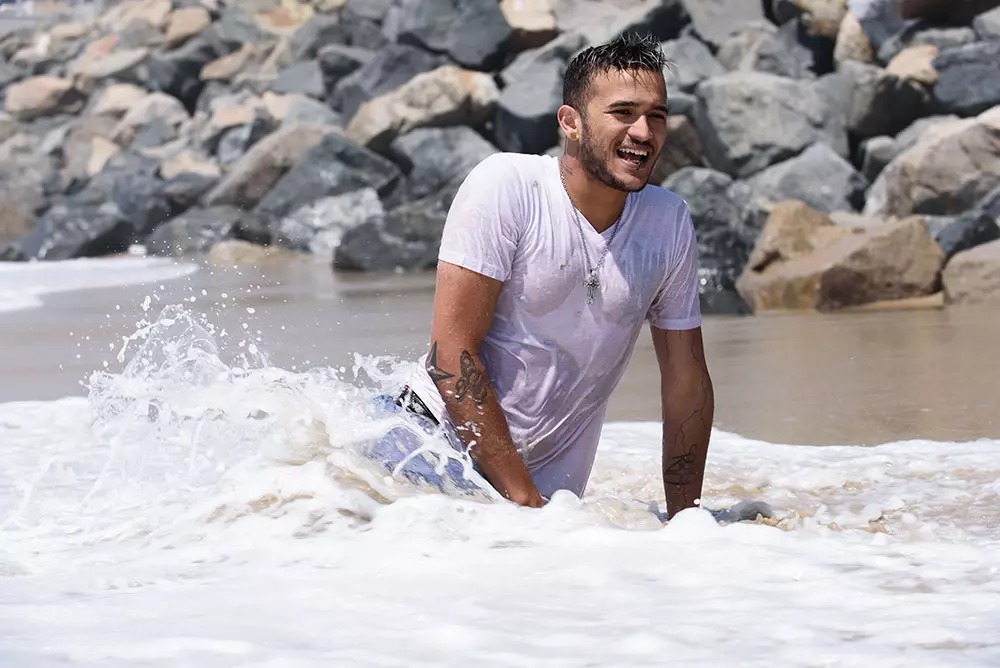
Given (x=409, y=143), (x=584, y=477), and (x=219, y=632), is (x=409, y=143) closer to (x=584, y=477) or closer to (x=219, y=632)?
(x=584, y=477)

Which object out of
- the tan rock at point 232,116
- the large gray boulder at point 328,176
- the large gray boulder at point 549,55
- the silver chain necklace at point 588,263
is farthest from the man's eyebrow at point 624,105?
the tan rock at point 232,116

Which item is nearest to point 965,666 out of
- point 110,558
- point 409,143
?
point 110,558

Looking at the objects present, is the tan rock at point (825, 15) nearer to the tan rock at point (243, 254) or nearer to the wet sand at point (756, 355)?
the tan rock at point (243, 254)

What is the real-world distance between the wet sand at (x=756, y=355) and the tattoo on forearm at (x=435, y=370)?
211cm

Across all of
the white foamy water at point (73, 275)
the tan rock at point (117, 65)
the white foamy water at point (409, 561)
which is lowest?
the white foamy water at point (73, 275)

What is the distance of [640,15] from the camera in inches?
717

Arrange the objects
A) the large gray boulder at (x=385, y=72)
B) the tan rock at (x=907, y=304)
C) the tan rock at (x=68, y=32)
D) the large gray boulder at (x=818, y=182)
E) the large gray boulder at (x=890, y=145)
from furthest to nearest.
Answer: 1. the tan rock at (x=68, y=32)
2. the large gray boulder at (x=385, y=72)
3. the large gray boulder at (x=890, y=145)
4. the large gray boulder at (x=818, y=182)
5. the tan rock at (x=907, y=304)

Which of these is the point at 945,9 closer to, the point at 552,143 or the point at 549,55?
the point at 552,143

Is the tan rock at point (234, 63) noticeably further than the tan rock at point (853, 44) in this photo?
Yes

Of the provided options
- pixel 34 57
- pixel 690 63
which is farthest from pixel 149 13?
pixel 690 63

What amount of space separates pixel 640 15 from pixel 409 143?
359 centimetres

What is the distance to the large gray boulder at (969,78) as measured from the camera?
1389cm

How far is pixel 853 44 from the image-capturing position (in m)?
16.0

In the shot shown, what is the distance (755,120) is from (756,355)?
829 cm
